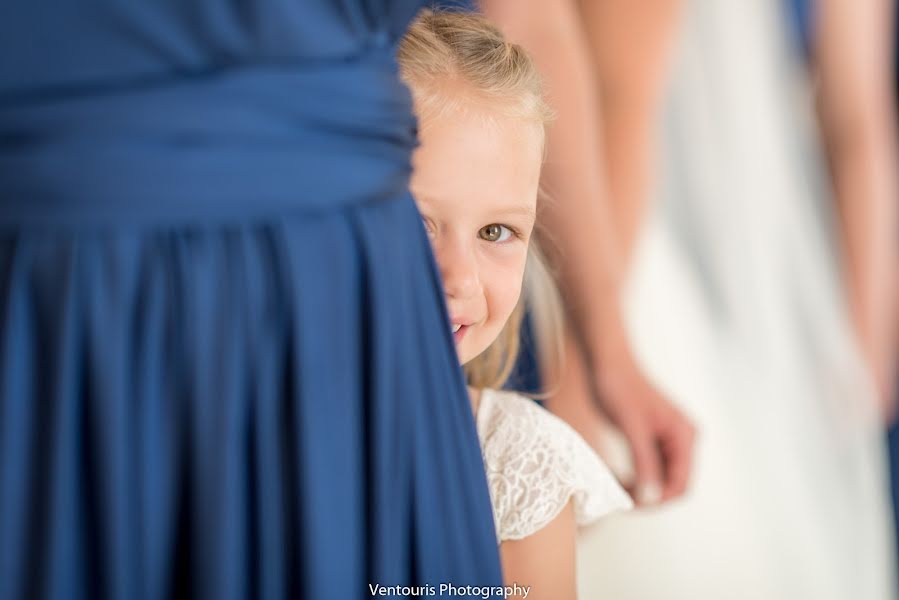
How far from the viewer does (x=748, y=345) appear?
83 cm

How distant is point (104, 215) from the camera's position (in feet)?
1.52

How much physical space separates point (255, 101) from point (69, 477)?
0.21 metres

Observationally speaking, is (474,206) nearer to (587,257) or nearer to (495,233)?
(495,233)

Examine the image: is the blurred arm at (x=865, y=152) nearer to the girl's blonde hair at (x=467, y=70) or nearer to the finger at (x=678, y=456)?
the finger at (x=678, y=456)

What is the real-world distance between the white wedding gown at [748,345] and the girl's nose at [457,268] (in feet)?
0.74

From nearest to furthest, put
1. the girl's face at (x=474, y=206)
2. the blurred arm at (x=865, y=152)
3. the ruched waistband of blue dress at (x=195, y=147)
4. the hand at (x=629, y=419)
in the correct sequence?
the ruched waistband of blue dress at (x=195, y=147)
the girl's face at (x=474, y=206)
the hand at (x=629, y=419)
the blurred arm at (x=865, y=152)

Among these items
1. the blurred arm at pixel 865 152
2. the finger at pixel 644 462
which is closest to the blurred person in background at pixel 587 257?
the finger at pixel 644 462

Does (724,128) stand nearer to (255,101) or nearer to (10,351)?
(255,101)

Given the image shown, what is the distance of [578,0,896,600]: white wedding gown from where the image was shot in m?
0.78

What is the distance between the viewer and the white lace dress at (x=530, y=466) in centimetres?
62

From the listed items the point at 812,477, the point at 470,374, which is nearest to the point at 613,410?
the point at 470,374

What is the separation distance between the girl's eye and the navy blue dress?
0.31 ft

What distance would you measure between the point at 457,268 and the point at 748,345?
374mm

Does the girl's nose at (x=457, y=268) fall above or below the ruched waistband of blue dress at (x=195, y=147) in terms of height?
below
